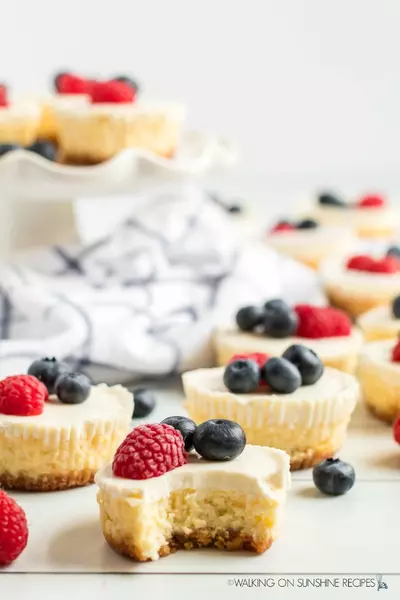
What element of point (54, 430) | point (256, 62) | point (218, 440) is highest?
point (218, 440)

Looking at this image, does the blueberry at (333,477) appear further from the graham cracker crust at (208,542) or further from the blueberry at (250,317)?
the blueberry at (250,317)

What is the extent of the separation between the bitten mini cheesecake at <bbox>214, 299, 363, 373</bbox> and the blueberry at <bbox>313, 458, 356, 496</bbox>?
519 mm

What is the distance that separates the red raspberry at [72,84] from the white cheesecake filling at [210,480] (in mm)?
1612

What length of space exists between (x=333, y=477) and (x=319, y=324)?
65 centimetres

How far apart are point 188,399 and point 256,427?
18cm

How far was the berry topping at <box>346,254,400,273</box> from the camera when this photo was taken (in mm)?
3371

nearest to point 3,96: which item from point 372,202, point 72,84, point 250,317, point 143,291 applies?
point 72,84

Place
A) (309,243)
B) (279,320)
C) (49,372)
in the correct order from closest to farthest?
(49,372)
(279,320)
(309,243)

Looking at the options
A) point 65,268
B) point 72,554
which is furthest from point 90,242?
point 72,554

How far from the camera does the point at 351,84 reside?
5816 mm

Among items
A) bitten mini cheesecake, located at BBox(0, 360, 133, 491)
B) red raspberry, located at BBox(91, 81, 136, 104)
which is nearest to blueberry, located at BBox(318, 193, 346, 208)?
red raspberry, located at BBox(91, 81, 136, 104)

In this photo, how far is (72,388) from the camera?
2.16 m

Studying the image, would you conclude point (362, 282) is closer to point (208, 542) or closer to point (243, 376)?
point (243, 376)

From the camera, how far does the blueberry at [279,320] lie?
2.68 metres
